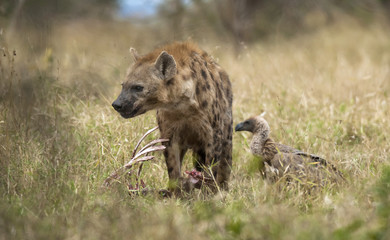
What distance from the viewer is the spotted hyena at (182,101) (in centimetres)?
368

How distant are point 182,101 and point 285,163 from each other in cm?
98

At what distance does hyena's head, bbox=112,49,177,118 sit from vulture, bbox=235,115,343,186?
3.42ft

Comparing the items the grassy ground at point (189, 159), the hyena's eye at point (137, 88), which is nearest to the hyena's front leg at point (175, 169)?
the grassy ground at point (189, 159)

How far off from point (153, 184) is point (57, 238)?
1511 millimetres

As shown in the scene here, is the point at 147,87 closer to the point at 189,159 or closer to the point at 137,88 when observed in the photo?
the point at 137,88

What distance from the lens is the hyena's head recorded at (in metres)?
3.65

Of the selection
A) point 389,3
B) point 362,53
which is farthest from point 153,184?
point 389,3

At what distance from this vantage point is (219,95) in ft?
13.5

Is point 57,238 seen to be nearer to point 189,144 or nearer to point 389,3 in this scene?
point 189,144

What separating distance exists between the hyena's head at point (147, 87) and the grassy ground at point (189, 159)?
593mm

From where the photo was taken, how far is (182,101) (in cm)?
377

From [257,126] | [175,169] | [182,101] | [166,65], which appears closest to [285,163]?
[257,126]

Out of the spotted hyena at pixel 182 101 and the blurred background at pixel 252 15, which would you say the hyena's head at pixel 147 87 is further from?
the blurred background at pixel 252 15

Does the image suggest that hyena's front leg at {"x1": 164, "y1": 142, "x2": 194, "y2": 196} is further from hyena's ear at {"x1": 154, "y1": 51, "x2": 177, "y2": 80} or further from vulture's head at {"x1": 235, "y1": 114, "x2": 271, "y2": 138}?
vulture's head at {"x1": 235, "y1": 114, "x2": 271, "y2": 138}
